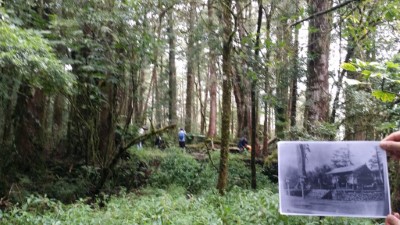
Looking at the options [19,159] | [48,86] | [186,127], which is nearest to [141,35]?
[48,86]

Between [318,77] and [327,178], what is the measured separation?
837 centimetres

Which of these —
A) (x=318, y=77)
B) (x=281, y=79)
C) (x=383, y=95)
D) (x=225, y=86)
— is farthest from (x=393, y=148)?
(x=281, y=79)

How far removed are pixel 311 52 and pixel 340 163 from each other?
8.77 meters

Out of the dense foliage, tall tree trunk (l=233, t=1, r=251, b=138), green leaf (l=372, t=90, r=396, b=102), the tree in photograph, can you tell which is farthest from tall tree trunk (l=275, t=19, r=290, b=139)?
the tree in photograph

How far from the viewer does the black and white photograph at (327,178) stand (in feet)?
6.31

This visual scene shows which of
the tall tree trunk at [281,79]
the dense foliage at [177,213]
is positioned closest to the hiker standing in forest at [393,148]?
the dense foliage at [177,213]

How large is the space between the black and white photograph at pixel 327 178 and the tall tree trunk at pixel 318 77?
742 centimetres

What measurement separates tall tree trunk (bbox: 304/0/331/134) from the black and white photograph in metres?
7.42

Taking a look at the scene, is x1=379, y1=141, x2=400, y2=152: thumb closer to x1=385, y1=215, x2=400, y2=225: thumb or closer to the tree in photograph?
x1=385, y1=215, x2=400, y2=225: thumb

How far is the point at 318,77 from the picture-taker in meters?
9.91

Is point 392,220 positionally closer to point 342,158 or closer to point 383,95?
point 342,158

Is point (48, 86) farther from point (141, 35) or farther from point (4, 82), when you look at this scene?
point (141, 35)

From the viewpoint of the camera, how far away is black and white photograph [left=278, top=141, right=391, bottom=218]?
6.31 ft

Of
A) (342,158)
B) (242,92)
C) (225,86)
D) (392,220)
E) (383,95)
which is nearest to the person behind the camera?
(392,220)
